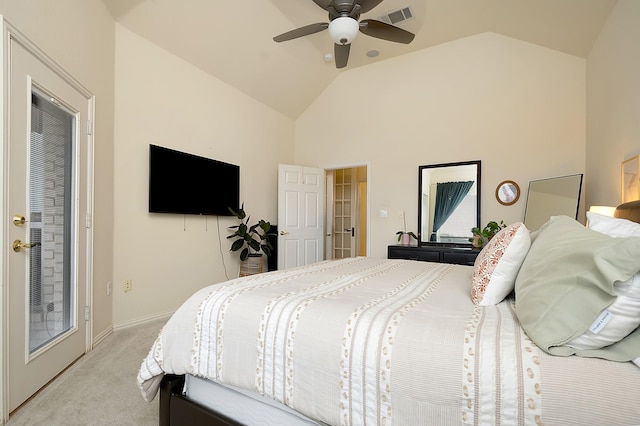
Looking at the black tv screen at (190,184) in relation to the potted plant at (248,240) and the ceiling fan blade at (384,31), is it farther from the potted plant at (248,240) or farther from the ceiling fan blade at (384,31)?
the ceiling fan blade at (384,31)

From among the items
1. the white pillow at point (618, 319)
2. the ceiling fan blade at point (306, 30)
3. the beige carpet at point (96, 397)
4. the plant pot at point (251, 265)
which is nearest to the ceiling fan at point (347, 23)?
the ceiling fan blade at point (306, 30)

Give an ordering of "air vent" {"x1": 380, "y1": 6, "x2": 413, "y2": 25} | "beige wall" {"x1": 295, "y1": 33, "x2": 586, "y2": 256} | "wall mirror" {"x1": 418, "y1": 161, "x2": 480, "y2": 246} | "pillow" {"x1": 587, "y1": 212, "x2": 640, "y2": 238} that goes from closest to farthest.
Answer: "pillow" {"x1": 587, "y1": 212, "x2": 640, "y2": 238} → "air vent" {"x1": 380, "y1": 6, "x2": 413, "y2": 25} → "beige wall" {"x1": 295, "y1": 33, "x2": 586, "y2": 256} → "wall mirror" {"x1": 418, "y1": 161, "x2": 480, "y2": 246}

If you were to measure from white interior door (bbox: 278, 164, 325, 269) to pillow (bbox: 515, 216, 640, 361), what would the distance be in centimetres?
379

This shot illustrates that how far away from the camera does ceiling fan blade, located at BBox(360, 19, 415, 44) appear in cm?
252

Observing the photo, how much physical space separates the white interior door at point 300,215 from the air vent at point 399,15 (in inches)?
90.0

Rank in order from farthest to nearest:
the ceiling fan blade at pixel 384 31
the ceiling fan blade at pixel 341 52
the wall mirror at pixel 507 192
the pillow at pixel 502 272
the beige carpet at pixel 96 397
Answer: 1. the wall mirror at pixel 507 192
2. the ceiling fan blade at pixel 341 52
3. the ceiling fan blade at pixel 384 31
4. the beige carpet at pixel 96 397
5. the pillow at pixel 502 272

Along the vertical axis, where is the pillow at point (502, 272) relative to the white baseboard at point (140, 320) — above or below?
above

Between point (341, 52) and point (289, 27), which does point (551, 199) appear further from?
point (289, 27)

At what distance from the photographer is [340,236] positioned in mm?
5988

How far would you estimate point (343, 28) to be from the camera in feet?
7.64

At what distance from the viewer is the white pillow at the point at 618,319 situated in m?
0.73

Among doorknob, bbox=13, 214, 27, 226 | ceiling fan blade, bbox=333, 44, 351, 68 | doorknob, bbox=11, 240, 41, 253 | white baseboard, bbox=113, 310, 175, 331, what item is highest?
ceiling fan blade, bbox=333, 44, 351, 68

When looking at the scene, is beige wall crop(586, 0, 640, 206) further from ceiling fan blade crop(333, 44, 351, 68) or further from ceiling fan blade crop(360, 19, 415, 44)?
ceiling fan blade crop(333, 44, 351, 68)

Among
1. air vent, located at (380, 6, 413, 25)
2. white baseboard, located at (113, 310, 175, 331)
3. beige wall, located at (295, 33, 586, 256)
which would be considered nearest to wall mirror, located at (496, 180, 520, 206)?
beige wall, located at (295, 33, 586, 256)
